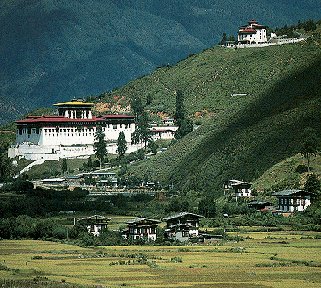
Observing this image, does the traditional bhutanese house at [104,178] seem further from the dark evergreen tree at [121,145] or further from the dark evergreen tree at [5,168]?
the dark evergreen tree at [121,145]

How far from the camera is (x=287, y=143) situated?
511 feet

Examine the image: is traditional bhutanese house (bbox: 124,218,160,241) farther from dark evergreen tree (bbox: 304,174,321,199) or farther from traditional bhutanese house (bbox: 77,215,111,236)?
dark evergreen tree (bbox: 304,174,321,199)

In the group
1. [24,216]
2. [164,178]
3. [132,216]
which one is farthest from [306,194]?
[164,178]

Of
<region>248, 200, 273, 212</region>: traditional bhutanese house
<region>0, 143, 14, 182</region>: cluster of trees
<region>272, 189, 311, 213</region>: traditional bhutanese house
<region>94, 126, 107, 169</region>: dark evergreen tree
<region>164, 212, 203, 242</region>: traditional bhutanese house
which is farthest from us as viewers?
<region>94, 126, 107, 169</region>: dark evergreen tree

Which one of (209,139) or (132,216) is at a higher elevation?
(209,139)

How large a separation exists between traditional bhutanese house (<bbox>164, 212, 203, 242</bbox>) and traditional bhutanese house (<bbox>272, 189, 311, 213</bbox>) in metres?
15.4

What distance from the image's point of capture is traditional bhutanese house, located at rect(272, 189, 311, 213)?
130m

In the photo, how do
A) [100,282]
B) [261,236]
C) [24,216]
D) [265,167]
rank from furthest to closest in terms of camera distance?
[265,167]
[24,216]
[261,236]
[100,282]

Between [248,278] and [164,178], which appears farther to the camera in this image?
[164,178]

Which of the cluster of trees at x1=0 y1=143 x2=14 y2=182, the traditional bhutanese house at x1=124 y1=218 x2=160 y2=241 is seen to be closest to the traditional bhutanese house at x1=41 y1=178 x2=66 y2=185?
the cluster of trees at x1=0 y1=143 x2=14 y2=182

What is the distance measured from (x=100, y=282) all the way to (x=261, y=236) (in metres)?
30.2

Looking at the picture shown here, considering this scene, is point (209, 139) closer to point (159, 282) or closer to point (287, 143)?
point (287, 143)

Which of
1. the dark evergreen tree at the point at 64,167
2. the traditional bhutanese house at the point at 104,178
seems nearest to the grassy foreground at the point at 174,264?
the traditional bhutanese house at the point at 104,178

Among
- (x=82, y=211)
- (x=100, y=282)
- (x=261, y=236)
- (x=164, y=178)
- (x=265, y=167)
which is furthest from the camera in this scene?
(x=164, y=178)
